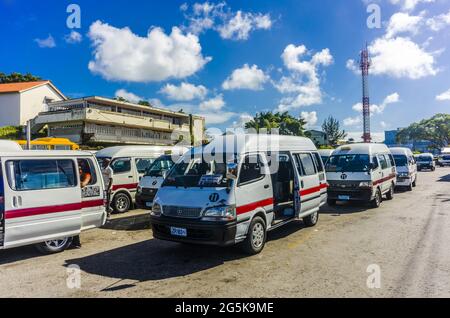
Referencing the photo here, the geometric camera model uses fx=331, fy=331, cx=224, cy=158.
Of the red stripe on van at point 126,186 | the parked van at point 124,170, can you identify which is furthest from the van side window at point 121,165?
the red stripe on van at point 126,186

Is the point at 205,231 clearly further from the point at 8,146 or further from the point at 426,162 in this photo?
the point at 426,162

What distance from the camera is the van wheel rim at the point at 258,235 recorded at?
625 centimetres

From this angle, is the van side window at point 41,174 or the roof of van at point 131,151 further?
the roof of van at point 131,151

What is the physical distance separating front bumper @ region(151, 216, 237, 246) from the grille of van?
3.0 inches

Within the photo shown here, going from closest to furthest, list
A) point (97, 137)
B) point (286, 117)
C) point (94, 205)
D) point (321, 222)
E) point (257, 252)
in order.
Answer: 1. point (257, 252)
2. point (94, 205)
3. point (321, 222)
4. point (97, 137)
5. point (286, 117)

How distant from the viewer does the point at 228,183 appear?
19.3 ft

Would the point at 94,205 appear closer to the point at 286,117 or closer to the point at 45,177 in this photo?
the point at 45,177

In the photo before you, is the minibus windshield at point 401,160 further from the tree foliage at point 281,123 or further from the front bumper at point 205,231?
the tree foliage at point 281,123

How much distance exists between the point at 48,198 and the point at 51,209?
0.71 ft

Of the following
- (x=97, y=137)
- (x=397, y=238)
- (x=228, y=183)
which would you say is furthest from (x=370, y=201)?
(x=97, y=137)

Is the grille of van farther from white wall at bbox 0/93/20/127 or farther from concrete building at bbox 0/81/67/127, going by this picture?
white wall at bbox 0/93/20/127

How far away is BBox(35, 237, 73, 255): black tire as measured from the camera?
21.4ft

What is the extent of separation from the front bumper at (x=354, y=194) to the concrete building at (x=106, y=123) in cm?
2505
